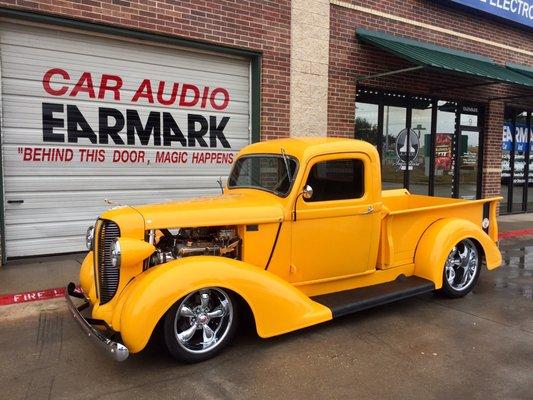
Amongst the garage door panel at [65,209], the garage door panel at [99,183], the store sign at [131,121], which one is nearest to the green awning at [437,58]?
the store sign at [131,121]

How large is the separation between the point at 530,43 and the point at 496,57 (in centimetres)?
176

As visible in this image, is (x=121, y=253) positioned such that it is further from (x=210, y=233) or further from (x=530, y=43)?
(x=530, y=43)

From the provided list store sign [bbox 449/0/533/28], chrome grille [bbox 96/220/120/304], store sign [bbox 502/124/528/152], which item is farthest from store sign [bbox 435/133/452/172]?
chrome grille [bbox 96/220/120/304]

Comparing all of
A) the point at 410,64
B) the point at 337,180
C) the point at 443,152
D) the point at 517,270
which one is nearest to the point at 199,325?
the point at 337,180

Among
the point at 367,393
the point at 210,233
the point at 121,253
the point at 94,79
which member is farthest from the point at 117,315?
the point at 94,79

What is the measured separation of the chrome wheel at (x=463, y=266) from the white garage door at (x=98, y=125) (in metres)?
4.31

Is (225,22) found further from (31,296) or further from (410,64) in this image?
(31,296)

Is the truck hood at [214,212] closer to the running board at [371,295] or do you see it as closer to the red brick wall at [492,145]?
the running board at [371,295]

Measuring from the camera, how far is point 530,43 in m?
12.9

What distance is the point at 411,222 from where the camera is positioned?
Answer: 532cm

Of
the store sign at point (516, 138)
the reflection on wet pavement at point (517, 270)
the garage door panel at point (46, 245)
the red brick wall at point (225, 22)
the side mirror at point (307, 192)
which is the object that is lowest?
the reflection on wet pavement at point (517, 270)

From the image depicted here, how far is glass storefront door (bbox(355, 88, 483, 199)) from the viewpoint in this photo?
1026 centimetres

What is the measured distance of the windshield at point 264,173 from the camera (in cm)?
461

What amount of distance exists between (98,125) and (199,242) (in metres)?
3.83
